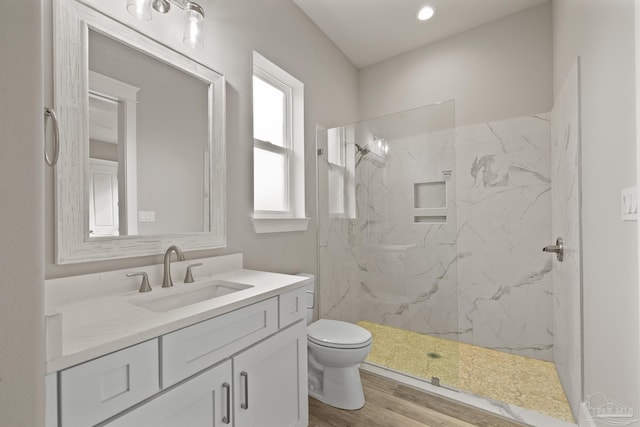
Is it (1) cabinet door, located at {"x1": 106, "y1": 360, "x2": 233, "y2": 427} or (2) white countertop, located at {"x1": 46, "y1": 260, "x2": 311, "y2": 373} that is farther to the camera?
(1) cabinet door, located at {"x1": 106, "y1": 360, "x2": 233, "y2": 427}

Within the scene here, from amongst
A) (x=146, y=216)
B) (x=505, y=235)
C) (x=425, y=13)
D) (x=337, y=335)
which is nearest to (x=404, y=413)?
(x=337, y=335)

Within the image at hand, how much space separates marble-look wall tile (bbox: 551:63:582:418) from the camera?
1.53m

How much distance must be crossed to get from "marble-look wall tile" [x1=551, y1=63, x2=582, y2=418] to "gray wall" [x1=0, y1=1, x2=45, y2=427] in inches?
81.1

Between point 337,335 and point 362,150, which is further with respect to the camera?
point 362,150

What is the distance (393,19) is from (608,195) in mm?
2065

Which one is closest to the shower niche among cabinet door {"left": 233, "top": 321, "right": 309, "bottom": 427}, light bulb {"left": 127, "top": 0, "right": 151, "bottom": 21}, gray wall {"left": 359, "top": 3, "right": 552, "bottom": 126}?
gray wall {"left": 359, "top": 3, "right": 552, "bottom": 126}

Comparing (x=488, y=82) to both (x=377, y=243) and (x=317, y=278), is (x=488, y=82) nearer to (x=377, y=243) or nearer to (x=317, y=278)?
(x=377, y=243)

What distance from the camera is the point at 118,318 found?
897 mm

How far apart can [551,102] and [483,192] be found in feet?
2.74

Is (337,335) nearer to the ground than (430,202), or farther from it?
nearer to the ground

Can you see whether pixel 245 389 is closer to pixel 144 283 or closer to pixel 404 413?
pixel 144 283

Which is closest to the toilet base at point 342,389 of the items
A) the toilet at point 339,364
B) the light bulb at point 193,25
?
the toilet at point 339,364

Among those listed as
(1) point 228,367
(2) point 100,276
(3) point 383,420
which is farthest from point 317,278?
(2) point 100,276

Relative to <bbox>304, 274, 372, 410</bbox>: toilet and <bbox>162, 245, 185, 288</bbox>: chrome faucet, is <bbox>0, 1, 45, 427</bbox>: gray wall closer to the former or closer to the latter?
<bbox>162, 245, 185, 288</bbox>: chrome faucet
